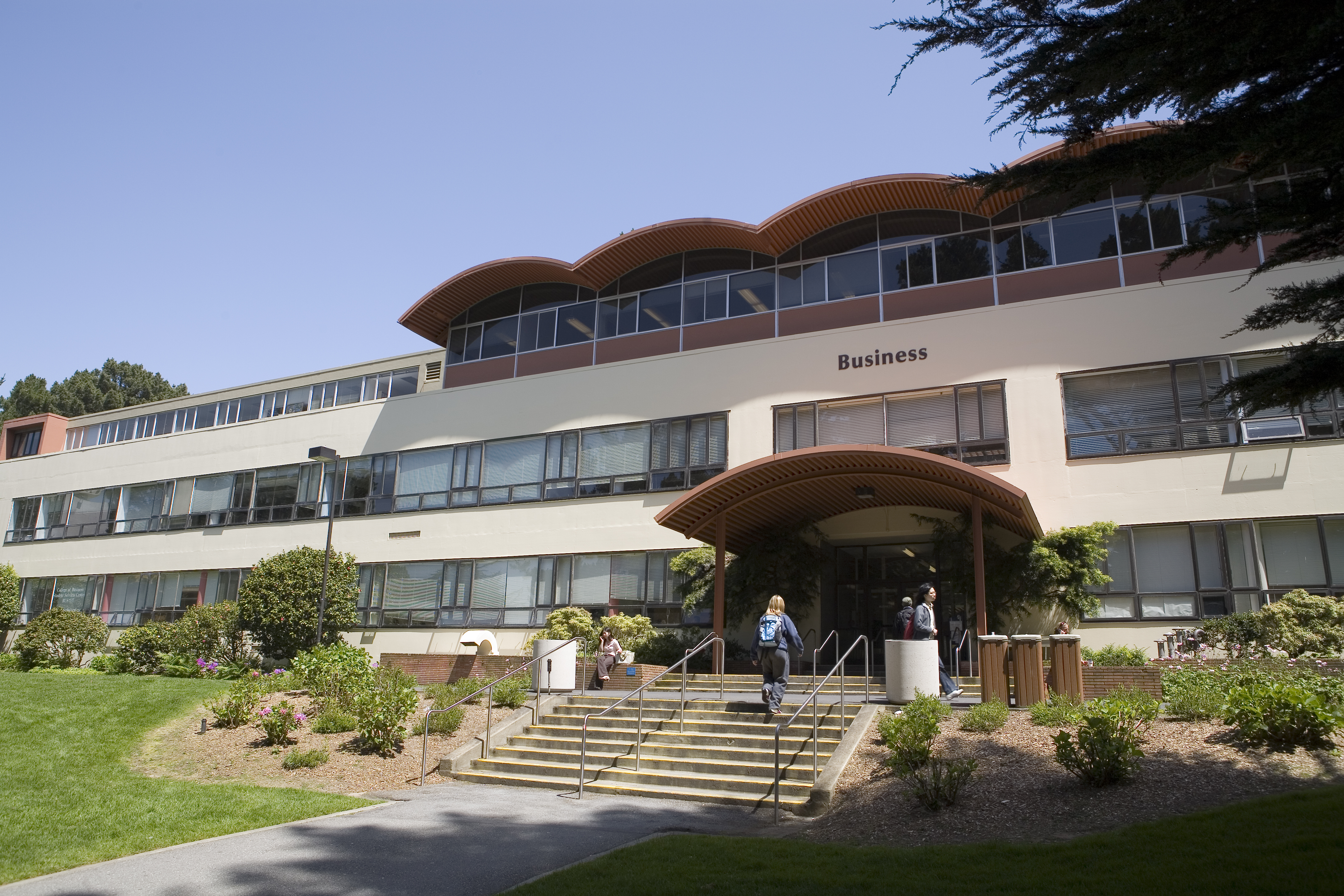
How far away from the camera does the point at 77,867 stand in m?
8.64

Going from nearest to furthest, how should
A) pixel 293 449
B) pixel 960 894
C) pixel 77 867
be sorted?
pixel 960 894, pixel 77 867, pixel 293 449

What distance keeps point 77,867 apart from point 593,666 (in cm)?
1237

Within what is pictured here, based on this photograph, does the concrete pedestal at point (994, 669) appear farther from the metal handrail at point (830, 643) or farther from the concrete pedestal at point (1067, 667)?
the metal handrail at point (830, 643)

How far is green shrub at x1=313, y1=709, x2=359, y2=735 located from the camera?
15367 millimetres

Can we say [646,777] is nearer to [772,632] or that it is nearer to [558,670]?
[772,632]

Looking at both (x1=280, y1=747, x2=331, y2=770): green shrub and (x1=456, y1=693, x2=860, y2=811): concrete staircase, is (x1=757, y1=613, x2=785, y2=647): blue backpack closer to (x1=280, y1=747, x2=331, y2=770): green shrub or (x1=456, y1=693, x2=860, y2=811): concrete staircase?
(x1=456, y1=693, x2=860, y2=811): concrete staircase

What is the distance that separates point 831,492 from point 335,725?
31.1 feet

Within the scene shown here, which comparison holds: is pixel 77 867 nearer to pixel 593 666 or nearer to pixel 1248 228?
pixel 1248 228

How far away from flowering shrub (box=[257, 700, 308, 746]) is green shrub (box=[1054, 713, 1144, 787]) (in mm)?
10568

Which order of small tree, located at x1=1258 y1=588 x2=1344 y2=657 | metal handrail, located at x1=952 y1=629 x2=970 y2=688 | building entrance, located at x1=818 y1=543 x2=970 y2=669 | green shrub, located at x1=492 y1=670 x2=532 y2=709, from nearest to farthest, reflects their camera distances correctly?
1. small tree, located at x1=1258 y1=588 x2=1344 y2=657
2. green shrub, located at x1=492 y1=670 x2=532 y2=709
3. metal handrail, located at x1=952 y1=629 x2=970 y2=688
4. building entrance, located at x1=818 y1=543 x2=970 y2=669

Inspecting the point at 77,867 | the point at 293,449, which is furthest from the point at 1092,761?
the point at 293,449

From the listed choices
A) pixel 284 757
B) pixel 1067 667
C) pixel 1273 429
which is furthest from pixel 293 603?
pixel 1273 429

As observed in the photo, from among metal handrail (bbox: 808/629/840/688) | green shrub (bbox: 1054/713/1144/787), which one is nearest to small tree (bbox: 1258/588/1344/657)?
metal handrail (bbox: 808/629/840/688)

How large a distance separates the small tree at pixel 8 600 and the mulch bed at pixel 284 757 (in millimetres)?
23319
